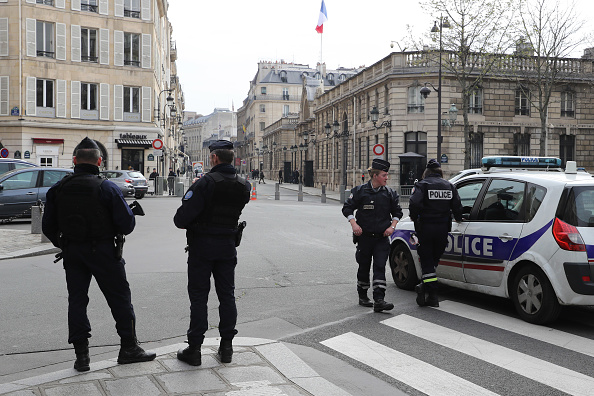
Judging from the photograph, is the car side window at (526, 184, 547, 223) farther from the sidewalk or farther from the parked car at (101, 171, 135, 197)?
the parked car at (101, 171, 135, 197)

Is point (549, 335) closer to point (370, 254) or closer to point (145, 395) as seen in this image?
point (370, 254)

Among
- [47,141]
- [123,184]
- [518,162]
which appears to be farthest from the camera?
[47,141]

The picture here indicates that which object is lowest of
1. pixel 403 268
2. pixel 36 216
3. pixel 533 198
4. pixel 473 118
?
pixel 403 268

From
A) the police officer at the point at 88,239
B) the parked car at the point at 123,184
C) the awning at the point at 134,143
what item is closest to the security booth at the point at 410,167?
the parked car at the point at 123,184

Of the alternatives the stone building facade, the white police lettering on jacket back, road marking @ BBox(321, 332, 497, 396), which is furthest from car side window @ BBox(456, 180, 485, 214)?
the stone building facade

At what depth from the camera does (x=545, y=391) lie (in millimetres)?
4574

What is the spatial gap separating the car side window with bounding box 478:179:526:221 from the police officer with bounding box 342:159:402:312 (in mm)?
1027

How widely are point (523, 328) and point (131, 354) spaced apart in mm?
3893

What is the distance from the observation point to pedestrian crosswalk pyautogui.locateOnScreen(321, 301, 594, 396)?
4.69 m

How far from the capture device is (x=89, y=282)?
492 centimetres

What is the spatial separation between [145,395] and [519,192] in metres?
4.60

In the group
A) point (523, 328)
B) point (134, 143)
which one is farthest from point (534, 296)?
point (134, 143)

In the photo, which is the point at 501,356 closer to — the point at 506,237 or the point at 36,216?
the point at 506,237

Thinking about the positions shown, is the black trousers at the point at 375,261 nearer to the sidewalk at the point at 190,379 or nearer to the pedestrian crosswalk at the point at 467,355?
the pedestrian crosswalk at the point at 467,355
